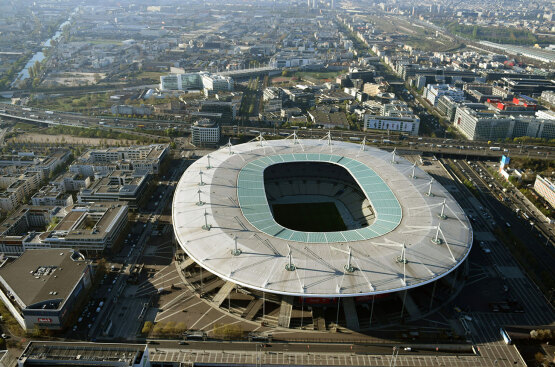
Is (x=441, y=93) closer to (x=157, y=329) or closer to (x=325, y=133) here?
(x=325, y=133)

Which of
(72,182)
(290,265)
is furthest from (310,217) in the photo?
(72,182)

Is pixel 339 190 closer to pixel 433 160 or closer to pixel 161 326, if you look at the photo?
pixel 433 160

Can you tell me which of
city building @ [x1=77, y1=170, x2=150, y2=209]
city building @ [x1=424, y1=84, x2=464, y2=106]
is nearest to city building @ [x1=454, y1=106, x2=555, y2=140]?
city building @ [x1=424, y1=84, x2=464, y2=106]

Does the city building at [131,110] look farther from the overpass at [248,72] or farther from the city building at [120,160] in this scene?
the overpass at [248,72]

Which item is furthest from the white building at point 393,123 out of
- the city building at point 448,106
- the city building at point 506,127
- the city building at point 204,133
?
the city building at point 204,133

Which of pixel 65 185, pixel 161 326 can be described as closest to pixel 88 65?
pixel 65 185
